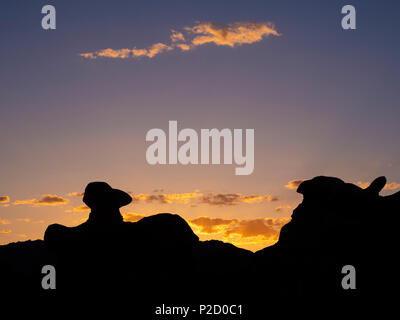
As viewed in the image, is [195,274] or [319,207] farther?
[195,274]

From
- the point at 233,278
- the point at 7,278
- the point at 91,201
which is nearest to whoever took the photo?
the point at 91,201

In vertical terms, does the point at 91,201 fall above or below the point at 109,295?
above

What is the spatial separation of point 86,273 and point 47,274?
181 inches

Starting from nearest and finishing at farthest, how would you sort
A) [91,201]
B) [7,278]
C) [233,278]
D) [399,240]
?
[399,240]
[91,201]
[7,278]
[233,278]

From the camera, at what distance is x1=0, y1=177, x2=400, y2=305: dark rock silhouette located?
43.3 metres

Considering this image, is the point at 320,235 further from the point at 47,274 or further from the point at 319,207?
the point at 47,274

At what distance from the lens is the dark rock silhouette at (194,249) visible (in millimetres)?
43312

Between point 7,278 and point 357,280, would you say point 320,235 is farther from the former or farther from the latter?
point 7,278

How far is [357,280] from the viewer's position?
42.2 m

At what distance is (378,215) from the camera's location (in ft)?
140

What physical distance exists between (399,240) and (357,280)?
5.06m

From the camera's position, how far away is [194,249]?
50125 mm
